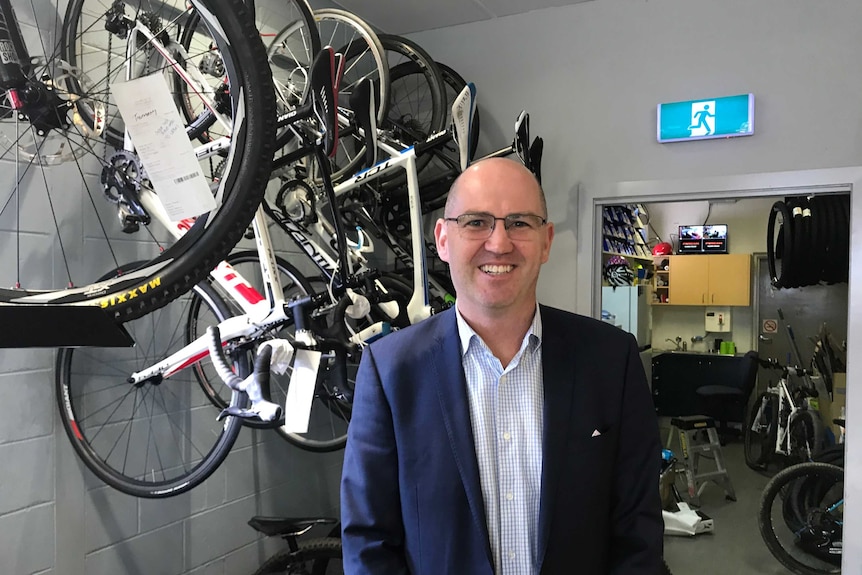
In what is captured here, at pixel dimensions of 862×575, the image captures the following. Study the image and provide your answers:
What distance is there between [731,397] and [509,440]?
6367mm

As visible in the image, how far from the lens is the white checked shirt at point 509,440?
1.04 m

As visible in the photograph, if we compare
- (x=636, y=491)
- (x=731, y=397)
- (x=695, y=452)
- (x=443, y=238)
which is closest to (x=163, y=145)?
(x=443, y=238)

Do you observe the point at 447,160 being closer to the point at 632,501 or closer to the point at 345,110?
the point at 345,110

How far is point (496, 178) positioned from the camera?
1.09 m

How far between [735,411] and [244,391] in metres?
6.57

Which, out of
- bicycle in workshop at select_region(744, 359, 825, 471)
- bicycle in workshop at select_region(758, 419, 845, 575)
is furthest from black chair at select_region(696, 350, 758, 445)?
bicycle in workshop at select_region(758, 419, 845, 575)

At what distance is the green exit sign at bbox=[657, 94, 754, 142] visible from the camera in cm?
276

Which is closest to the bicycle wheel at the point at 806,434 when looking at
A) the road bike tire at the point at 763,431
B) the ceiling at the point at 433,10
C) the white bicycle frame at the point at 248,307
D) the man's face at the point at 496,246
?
the road bike tire at the point at 763,431

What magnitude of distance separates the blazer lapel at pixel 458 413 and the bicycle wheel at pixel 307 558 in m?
1.31

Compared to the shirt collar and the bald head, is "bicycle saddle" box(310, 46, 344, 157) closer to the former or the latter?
the bald head

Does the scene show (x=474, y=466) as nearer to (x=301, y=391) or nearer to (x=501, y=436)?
(x=501, y=436)

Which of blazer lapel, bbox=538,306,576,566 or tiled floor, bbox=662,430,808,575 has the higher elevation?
blazer lapel, bbox=538,306,576,566

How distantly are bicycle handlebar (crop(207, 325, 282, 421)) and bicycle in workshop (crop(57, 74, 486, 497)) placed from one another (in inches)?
1.1

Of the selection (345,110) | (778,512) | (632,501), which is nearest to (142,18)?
(345,110)
